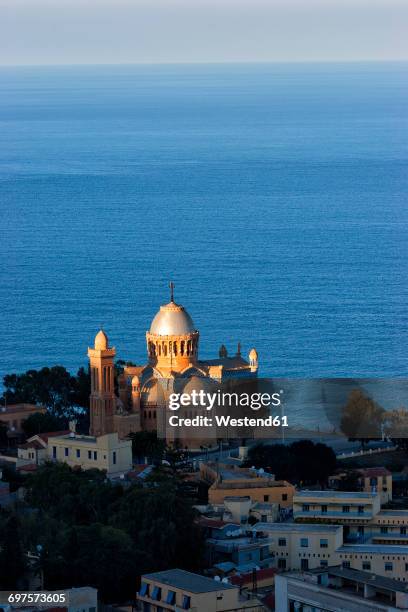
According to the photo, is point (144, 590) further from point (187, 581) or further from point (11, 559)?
point (11, 559)

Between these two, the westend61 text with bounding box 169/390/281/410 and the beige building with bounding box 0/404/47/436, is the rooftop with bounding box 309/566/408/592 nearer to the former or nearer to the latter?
the westend61 text with bounding box 169/390/281/410

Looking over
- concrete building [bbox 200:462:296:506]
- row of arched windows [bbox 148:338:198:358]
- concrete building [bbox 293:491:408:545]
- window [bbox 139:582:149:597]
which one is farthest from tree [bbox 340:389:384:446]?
window [bbox 139:582:149:597]

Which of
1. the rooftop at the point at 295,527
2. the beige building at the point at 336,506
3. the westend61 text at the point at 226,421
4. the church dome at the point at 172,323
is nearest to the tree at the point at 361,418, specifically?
the westend61 text at the point at 226,421

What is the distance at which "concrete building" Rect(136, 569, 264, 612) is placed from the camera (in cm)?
3941

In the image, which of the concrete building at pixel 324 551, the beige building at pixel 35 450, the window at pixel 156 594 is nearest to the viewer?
the window at pixel 156 594

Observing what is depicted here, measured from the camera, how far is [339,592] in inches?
1478

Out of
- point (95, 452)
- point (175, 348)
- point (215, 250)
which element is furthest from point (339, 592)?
point (215, 250)

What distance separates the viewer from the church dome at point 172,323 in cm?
6150

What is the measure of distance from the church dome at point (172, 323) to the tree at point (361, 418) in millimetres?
5080

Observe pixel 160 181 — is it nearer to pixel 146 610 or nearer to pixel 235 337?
pixel 235 337

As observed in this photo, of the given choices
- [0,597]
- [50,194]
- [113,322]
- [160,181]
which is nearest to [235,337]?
[113,322]

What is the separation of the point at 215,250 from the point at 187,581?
224 ft

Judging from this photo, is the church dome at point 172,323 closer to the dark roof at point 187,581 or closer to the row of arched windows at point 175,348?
the row of arched windows at point 175,348

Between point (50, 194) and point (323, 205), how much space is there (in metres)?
17.6
